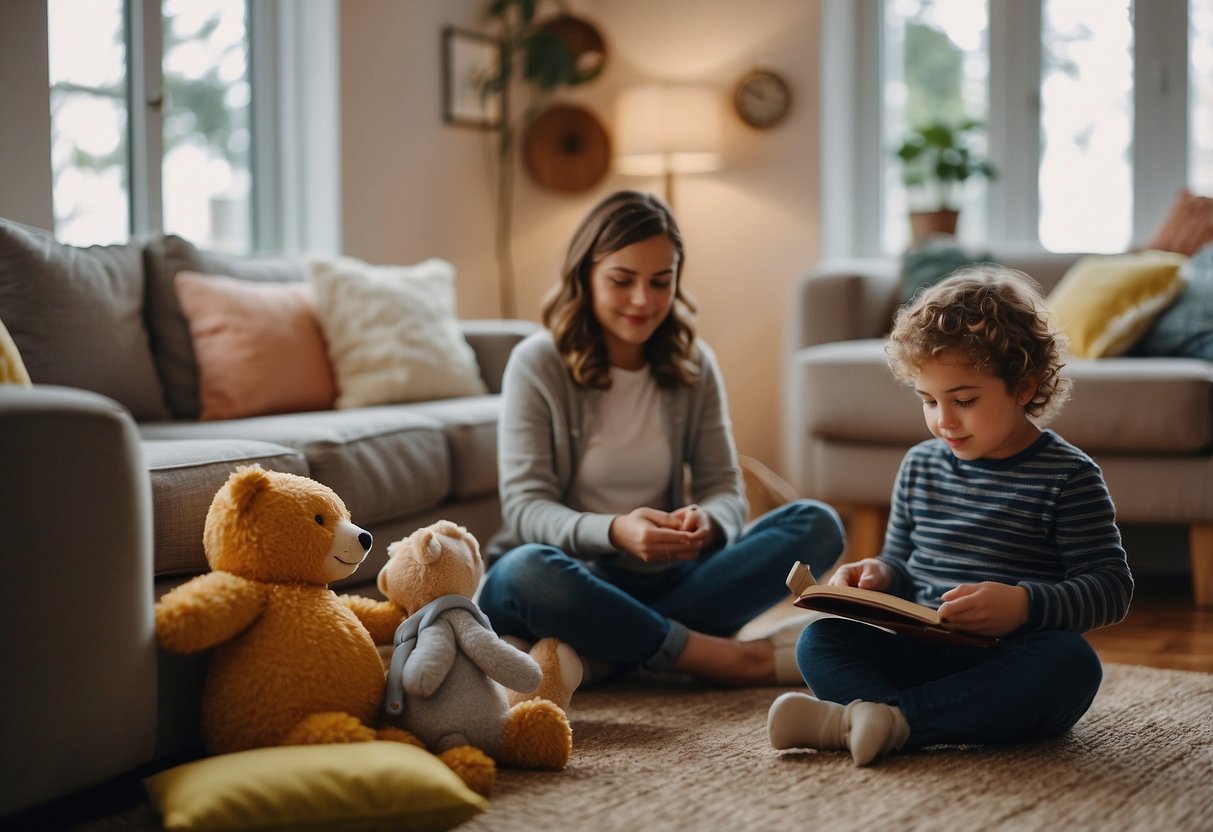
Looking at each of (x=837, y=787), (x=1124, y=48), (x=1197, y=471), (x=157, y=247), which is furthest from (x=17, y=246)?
(x=1124, y=48)

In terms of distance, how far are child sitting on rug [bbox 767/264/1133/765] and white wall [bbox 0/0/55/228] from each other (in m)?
1.85

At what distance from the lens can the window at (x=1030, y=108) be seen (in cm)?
389

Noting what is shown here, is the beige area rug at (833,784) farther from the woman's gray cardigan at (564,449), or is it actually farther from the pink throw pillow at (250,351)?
the pink throw pillow at (250,351)

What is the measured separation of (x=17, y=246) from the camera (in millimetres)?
2137

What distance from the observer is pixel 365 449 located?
6.88 ft

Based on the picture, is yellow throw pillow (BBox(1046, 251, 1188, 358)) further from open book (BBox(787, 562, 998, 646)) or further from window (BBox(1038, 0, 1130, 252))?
open book (BBox(787, 562, 998, 646))

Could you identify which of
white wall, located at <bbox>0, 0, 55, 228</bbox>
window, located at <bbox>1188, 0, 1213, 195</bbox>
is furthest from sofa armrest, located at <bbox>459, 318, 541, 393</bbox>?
window, located at <bbox>1188, 0, 1213, 195</bbox>

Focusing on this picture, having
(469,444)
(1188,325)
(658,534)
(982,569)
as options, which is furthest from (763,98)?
(982,569)

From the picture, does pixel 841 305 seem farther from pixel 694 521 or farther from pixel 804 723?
pixel 804 723

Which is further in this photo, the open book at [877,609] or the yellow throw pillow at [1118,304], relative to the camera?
the yellow throw pillow at [1118,304]

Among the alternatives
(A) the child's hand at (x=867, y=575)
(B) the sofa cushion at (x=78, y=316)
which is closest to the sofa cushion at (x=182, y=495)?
(B) the sofa cushion at (x=78, y=316)

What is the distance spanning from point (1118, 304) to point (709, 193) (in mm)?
1530

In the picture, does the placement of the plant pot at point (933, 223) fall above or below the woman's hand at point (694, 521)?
above

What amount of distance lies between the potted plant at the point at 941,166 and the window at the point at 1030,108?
17cm
